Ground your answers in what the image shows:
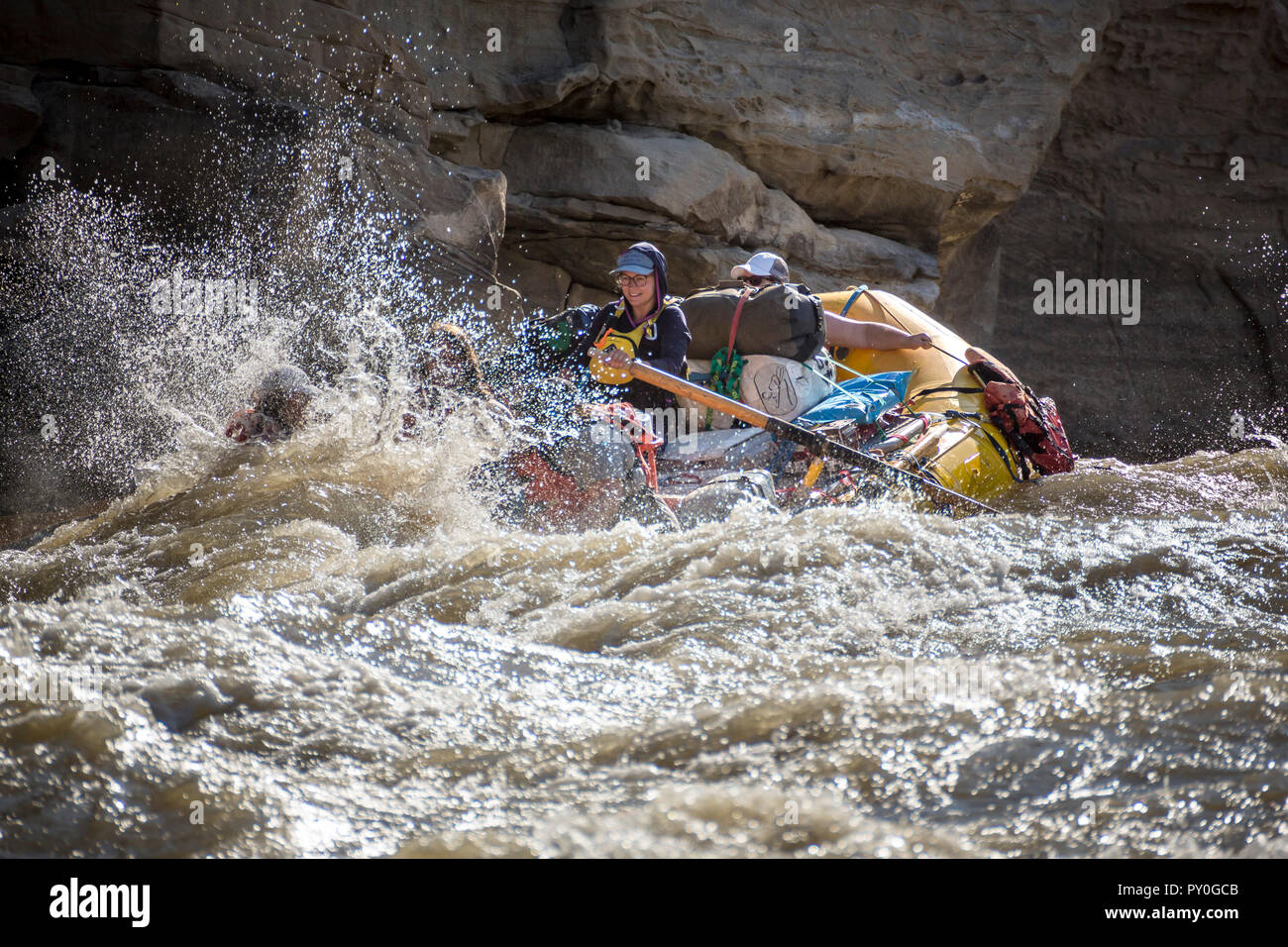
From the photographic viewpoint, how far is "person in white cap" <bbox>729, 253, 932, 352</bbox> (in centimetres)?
550

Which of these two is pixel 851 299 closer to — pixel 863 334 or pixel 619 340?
pixel 863 334

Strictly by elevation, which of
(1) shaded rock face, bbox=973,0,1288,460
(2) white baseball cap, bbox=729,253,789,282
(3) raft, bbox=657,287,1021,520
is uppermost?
(1) shaded rock face, bbox=973,0,1288,460

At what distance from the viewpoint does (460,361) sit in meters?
4.12

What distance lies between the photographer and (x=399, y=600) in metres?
3.04

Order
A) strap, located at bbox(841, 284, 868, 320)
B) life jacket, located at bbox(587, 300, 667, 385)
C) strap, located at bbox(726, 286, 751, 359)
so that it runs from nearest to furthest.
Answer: life jacket, located at bbox(587, 300, 667, 385), strap, located at bbox(726, 286, 751, 359), strap, located at bbox(841, 284, 868, 320)

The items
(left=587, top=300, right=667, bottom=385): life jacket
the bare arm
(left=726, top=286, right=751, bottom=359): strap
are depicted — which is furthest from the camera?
the bare arm

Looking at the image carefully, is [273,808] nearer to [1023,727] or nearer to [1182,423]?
[1023,727]

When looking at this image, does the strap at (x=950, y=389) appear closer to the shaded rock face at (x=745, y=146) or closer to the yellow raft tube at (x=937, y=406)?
the yellow raft tube at (x=937, y=406)

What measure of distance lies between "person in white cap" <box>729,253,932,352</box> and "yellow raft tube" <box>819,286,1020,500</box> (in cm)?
8

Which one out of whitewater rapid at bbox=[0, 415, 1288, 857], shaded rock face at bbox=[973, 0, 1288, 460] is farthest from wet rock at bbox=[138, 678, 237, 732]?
shaded rock face at bbox=[973, 0, 1288, 460]

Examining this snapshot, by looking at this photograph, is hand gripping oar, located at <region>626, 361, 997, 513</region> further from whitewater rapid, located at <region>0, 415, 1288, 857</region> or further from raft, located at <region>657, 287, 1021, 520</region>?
whitewater rapid, located at <region>0, 415, 1288, 857</region>

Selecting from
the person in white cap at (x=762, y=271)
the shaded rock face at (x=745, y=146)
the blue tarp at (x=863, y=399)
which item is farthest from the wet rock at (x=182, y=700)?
the person in white cap at (x=762, y=271)
